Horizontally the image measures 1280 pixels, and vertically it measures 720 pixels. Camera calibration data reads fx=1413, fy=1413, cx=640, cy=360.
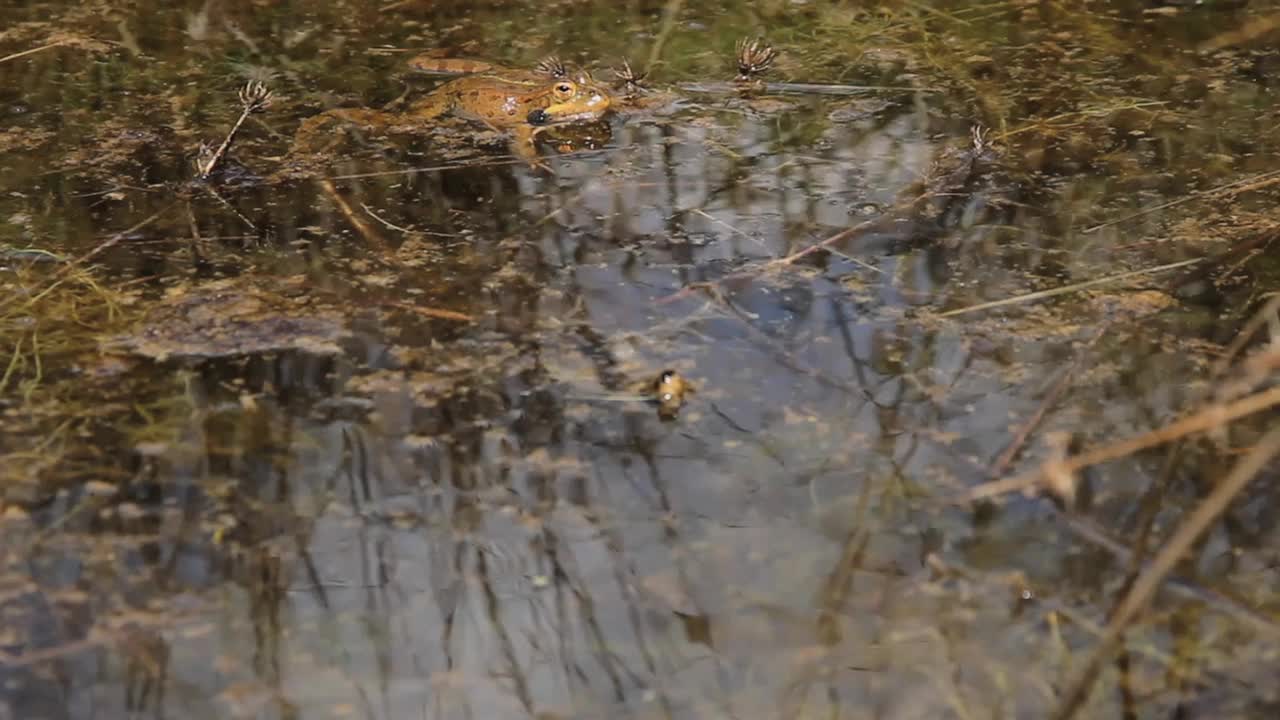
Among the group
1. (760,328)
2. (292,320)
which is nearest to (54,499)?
(292,320)

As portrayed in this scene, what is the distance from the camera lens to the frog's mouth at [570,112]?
13.5 feet

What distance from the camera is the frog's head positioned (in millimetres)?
4102

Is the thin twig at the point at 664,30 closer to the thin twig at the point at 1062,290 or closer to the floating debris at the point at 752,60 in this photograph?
the floating debris at the point at 752,60

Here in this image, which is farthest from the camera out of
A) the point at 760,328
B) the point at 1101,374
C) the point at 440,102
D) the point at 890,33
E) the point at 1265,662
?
the point at 890,33

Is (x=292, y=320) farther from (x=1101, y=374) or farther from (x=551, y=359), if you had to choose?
(x=1101, y=374)

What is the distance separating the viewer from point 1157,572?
1786 mm

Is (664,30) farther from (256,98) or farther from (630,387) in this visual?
(630,387)

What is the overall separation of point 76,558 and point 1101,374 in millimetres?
1908

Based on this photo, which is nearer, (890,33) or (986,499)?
(986,499)

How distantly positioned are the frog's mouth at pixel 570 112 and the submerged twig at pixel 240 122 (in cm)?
75

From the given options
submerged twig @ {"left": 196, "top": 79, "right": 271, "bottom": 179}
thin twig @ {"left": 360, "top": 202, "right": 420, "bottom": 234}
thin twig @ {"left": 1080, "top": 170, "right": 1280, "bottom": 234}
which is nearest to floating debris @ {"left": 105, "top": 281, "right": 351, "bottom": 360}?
thin twig @ {"left": 360, "top": 202, "right": 420, "bottom": 234}

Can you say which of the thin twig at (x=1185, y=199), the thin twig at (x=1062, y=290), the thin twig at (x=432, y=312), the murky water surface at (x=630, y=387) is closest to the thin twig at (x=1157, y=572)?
the murky water surface at (x=630, y=387)

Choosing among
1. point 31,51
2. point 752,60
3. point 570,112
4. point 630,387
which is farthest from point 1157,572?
point 31,51

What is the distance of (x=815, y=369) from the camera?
9.23 ft
